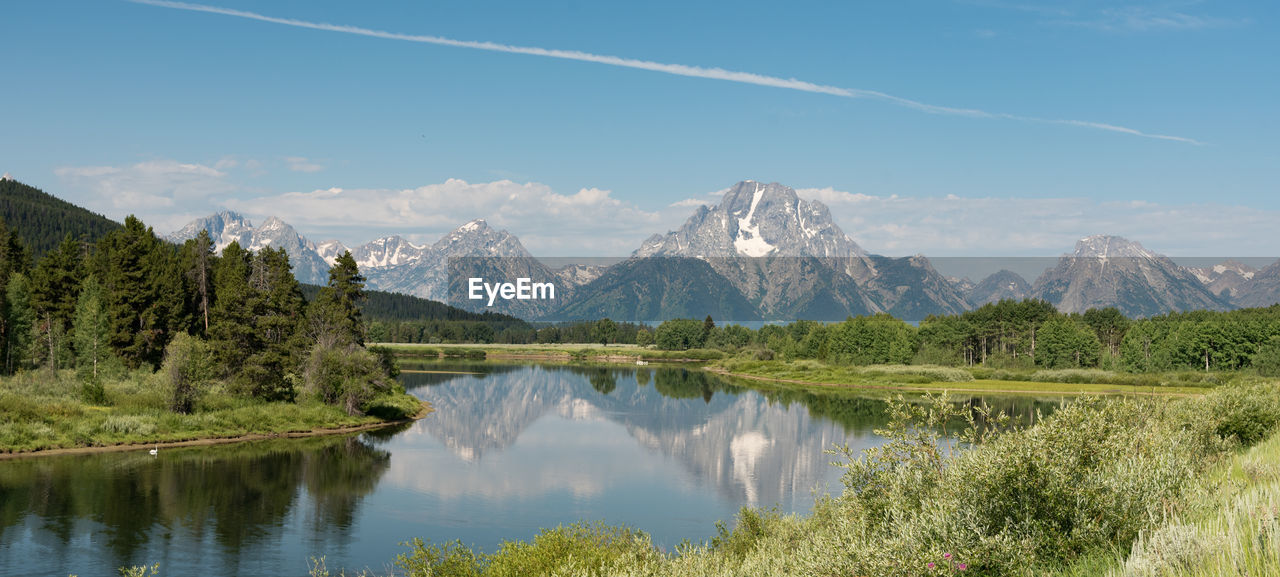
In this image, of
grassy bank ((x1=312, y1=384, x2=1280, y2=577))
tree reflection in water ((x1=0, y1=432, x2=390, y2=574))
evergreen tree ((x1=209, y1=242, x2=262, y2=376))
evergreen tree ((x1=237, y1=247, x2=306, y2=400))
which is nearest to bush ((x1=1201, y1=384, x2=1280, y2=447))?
grassy bank ((x1=312, y1=384, x2=1280, y2=577))

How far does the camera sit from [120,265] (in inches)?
3374

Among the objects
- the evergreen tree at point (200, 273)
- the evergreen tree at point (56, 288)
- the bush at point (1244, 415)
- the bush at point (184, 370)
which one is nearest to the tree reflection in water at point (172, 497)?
the bush at point (184, 370)

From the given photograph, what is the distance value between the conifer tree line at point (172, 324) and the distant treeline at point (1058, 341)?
372 ft

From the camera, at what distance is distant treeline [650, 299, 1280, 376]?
138 m

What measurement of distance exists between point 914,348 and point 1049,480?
551 feet

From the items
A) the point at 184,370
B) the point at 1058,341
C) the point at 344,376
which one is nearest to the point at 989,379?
the point at 1058,341

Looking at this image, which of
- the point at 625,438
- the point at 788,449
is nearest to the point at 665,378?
the point at 625,438

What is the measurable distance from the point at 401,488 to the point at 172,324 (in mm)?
50717

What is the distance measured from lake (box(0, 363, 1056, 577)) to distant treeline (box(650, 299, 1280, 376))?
61984mm

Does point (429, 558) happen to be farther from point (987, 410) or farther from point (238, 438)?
point (238, 438)

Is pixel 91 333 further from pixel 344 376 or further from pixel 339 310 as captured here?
pixel 344 376

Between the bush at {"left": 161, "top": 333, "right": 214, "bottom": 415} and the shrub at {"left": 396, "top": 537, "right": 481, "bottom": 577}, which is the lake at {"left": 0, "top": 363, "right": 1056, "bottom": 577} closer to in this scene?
the bush at {"left": 161, "top": 333, "right": 214, "bottom": 415}

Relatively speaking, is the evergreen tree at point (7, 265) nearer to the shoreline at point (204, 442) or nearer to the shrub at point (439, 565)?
the shoreline at point (204, 442)

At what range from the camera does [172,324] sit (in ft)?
296
